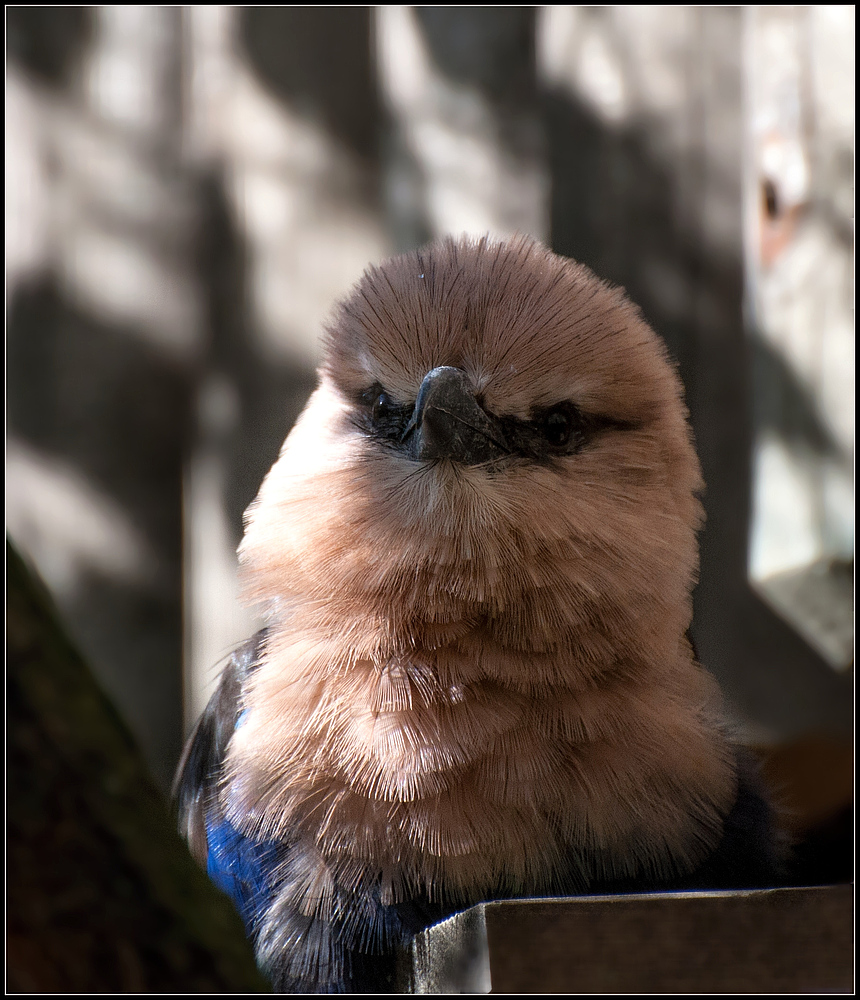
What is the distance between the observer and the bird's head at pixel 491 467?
1.39 meters

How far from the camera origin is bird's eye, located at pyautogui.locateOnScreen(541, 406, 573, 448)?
1538mm

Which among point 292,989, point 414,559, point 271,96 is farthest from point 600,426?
point 271,96

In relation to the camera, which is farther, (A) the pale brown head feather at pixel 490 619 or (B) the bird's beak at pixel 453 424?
(B) the bird's beak at pixel 453 424

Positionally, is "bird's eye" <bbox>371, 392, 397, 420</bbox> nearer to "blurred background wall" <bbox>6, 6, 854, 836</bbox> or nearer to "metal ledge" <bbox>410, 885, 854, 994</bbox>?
"blurred background wall" <bbox>6, 6, 854, 836</bbox>

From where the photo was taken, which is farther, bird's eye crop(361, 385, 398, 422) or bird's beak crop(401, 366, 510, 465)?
bird's eye crop(361, 385, 398, 422)

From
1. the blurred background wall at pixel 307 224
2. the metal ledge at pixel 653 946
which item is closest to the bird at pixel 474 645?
the metal ledge at pixel 653 946

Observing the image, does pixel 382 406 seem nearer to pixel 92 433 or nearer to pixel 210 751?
pixel 210 751

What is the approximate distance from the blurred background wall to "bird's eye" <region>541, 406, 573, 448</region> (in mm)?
914

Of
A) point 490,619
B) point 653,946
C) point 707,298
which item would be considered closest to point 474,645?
point 490,619

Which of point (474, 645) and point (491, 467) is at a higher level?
point (491, 467)

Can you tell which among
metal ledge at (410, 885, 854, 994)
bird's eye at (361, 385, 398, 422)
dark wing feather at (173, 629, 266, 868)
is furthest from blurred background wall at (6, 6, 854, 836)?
metal ledge at (410, 885, 854, 994)

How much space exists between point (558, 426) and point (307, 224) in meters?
1.07

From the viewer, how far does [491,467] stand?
4.88 feet

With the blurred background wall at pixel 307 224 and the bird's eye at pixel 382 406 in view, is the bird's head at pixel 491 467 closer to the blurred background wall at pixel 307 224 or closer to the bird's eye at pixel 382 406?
the bird's eye at pixel 382 406
